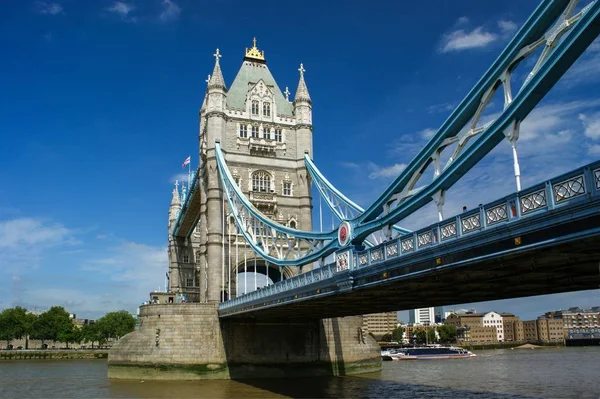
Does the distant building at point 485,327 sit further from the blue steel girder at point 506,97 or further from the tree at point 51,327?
the blue steel girder at point 506,97

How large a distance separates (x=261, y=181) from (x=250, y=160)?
1859 mm

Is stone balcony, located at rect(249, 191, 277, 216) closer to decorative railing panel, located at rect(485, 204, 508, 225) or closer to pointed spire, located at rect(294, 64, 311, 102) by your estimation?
pointed spire, located at rect(294, 64, 311, 102)

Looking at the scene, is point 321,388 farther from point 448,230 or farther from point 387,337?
point 387,337

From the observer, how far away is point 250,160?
4844 cm

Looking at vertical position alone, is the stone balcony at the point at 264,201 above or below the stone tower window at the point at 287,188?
below

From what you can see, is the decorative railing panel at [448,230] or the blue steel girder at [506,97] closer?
the blue steel girder at [506,97]

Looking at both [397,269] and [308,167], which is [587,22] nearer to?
[397,269]

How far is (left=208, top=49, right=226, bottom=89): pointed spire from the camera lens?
48.2 m

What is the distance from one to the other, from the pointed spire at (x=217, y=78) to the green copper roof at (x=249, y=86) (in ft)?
6.29

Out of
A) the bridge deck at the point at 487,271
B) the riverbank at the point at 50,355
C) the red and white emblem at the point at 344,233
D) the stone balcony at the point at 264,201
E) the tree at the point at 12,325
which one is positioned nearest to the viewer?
the bridge deck at the point at 487,271

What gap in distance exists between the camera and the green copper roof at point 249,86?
165 ft

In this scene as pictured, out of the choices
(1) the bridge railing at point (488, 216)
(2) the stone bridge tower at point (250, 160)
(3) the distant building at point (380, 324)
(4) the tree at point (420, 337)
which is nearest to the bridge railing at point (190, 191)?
(2) the stone bridge tower at point (250, 160)

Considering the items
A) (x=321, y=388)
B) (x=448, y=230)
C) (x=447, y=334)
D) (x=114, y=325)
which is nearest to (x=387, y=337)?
(x=447, y=334)

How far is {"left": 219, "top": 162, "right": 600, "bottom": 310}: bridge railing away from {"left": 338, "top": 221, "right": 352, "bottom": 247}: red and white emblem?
53cm
